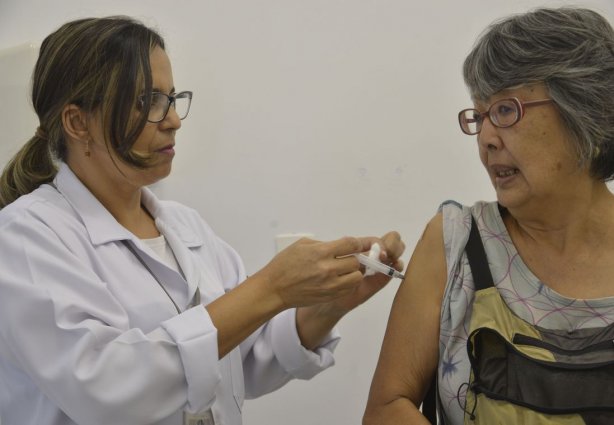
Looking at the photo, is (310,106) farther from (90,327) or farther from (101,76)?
(90,327)

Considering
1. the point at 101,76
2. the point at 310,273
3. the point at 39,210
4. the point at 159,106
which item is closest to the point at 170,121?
the point at 159,106

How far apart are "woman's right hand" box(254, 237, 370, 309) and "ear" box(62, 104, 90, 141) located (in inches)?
17.2

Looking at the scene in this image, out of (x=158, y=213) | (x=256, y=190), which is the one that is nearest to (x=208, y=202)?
(x=256, y=190)

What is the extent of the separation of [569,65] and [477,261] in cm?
41

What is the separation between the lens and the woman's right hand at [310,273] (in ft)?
4.26

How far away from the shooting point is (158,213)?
61.2 inches

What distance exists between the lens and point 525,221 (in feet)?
4.64

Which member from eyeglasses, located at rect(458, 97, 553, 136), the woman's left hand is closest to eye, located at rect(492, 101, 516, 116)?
eyeglasses, located at rect(458, 97, 553, 136)

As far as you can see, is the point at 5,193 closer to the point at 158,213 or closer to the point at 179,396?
the point at 158,213

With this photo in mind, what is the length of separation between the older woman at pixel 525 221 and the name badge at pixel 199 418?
1.05 feet

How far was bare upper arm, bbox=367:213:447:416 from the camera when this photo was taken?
136cm

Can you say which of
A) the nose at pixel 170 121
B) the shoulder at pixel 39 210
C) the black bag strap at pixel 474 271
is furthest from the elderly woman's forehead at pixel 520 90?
the shoulder at pixel 39 210

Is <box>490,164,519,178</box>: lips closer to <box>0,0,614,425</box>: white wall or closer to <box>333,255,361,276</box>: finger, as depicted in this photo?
<box>333,255,361,276</box>: finger

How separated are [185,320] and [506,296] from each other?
0.61m
